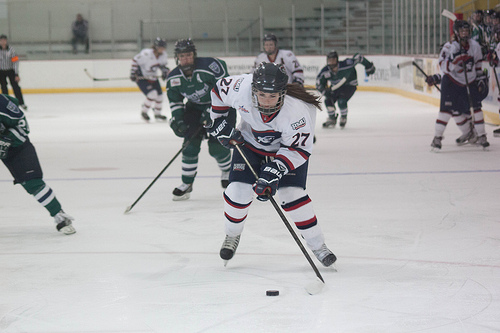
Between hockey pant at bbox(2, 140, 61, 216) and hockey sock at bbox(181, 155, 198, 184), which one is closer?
hockey pant at bbox(2, 140, 61, 216)

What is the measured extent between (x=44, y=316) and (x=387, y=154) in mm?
4901

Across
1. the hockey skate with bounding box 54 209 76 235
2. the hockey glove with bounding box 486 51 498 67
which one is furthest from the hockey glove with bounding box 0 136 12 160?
the hockey glove with bounding box 486 51 498 67

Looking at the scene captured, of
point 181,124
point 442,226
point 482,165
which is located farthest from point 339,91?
point 442,226

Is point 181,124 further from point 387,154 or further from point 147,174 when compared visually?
point 387,154

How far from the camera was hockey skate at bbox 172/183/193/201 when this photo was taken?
520cm

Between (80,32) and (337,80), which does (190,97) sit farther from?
(80,32)

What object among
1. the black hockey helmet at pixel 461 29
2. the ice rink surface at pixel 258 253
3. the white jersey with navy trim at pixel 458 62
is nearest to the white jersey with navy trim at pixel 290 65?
the ice rink surface at pixel 258 253

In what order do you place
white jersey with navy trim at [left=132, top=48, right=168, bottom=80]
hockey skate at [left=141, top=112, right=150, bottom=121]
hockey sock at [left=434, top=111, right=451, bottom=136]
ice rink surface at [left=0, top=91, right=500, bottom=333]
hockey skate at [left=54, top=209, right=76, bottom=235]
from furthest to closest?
white jersey with navy trim at [left=132, top=48, right=168, bottom=80] → hockey skate at [left=141, top=112, right=150, bottom=121] → hockey sock at [left=434, top=111, right=451, bottom=136] → hockey skate at [left=54, top=209, right=76, bottom=235] → ice rink surface at [left=0, top=91, right=500, bottom=333]

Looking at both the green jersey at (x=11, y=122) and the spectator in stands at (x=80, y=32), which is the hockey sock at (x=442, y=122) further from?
the spectator in stands at (x=80, y=32)

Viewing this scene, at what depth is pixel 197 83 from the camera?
512 cm

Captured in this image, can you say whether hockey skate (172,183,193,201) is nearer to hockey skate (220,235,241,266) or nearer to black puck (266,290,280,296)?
hockey skate (220,235,241,266)

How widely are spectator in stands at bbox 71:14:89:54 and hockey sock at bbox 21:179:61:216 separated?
45.0ft

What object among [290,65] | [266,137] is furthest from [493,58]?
[266,137]

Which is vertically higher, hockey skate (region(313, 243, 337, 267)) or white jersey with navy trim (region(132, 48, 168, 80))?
white jersey with navy trim (region(132, 48, 168, 80))
